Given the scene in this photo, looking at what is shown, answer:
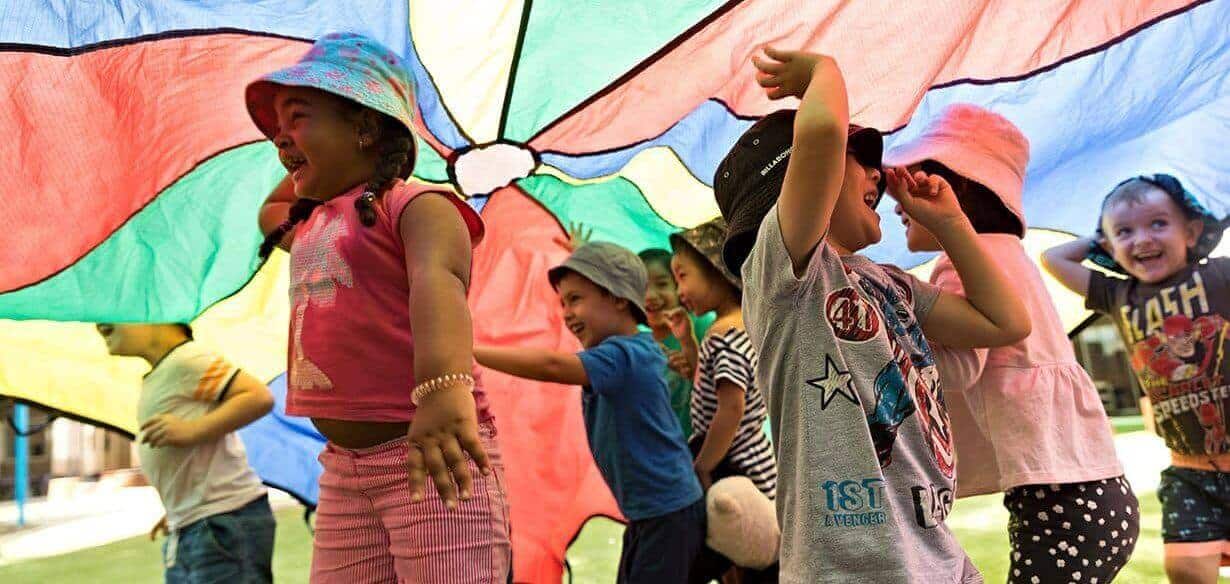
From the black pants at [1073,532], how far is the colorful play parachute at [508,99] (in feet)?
2.21

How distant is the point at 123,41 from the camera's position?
57.8 inches

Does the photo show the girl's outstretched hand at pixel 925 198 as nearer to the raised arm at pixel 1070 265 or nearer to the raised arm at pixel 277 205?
the raised arm at pixel 1070 265

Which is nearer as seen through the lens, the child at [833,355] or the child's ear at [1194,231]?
the child at [833,355]

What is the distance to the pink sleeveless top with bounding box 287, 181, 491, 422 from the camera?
1.17 m

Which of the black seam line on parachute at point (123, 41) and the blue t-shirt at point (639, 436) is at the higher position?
the black seam line on parachute at point (123, 41)

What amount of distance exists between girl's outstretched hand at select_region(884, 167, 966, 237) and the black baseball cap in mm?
68

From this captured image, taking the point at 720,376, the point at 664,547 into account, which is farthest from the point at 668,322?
the point at 664,547

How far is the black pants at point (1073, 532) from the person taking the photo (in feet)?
4.43

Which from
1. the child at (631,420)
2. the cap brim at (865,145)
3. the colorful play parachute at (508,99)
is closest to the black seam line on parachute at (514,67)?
the colorful play parachute at (508,99)

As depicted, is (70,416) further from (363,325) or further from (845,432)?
(845,432)

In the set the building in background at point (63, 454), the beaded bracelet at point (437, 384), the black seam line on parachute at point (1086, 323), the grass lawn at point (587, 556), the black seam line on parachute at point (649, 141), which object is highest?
the black seam line on parachute at point (649, 141)

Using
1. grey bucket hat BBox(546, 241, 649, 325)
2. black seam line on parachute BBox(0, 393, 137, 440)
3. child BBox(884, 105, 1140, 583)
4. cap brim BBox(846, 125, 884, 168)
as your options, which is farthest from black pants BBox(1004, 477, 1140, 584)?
black seam line on parachute BBox(0, 393, 137, 440)

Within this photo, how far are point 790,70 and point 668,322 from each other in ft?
5.72

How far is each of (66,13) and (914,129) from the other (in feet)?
4.72
